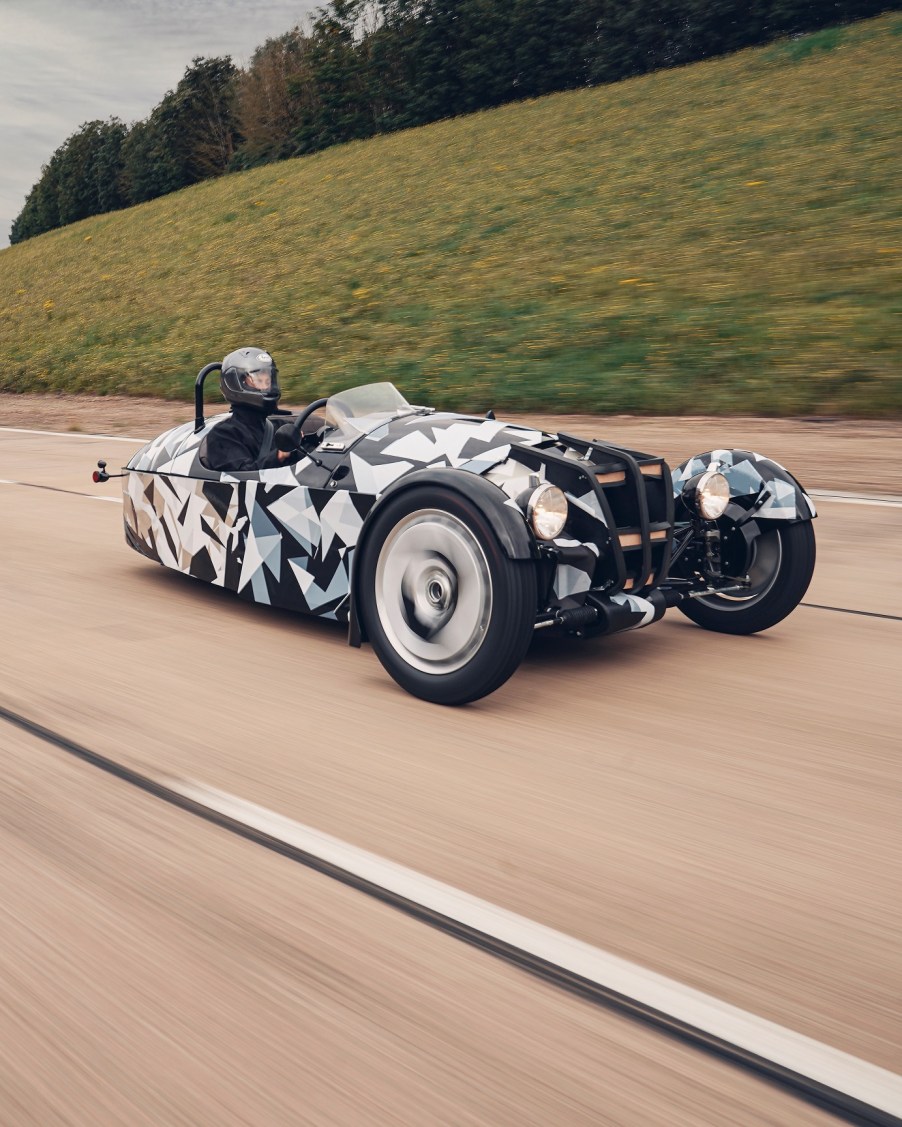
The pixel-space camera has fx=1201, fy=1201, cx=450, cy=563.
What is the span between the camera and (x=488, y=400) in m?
15.1

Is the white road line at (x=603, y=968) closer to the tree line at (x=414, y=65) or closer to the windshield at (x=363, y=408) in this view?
the windshield at (x=363, y=408)

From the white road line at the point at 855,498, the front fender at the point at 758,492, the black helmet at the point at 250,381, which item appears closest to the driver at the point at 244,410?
the black helmet at the point at 250,381

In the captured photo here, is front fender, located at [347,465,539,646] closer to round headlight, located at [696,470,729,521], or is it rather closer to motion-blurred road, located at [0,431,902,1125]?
motion-blurred road, located at [0,431,902,1125]

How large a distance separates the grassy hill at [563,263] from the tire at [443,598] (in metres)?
8.20

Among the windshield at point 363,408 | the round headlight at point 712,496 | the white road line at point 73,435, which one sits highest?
the windshield at point 363,408

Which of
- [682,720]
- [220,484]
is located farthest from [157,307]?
[682,720]

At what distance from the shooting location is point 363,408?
5.32 metres

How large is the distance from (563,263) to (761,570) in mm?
18739

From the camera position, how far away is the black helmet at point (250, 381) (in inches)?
238

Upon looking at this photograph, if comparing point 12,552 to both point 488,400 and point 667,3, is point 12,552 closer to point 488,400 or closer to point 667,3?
point 488,400

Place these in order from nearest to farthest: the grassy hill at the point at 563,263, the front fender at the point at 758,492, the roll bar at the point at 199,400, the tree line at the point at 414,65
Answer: the front fender at the point at 758,492
the roll bar at the point at 199,400
the grassy hill at the point at 563,263
the tree line at the point at 414,65

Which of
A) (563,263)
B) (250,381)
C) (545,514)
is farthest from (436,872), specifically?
(563,263)

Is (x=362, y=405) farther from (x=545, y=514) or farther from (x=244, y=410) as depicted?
(x=545, y=514)

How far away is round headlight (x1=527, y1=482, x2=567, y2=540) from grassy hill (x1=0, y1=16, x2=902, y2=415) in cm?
809
